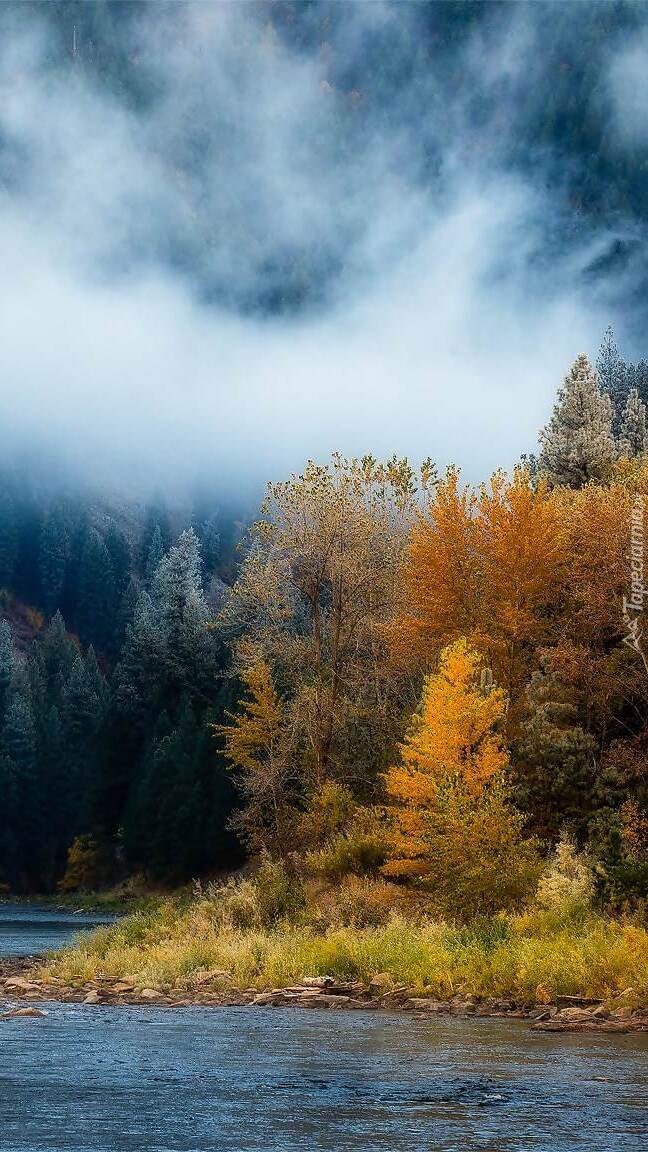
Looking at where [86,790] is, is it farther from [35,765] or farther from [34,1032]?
[34,1032]

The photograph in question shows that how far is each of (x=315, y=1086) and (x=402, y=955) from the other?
54.7 feet

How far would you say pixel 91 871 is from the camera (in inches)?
4990

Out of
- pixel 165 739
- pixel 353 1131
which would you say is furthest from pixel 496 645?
pixel 165 739

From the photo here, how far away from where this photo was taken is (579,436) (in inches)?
3452

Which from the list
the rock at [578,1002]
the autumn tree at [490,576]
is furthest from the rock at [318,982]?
the autumn tree at [490,576]

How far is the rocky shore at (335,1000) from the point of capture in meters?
29.1

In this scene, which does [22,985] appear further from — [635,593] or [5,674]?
[5,674]

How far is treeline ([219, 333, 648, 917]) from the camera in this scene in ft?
144

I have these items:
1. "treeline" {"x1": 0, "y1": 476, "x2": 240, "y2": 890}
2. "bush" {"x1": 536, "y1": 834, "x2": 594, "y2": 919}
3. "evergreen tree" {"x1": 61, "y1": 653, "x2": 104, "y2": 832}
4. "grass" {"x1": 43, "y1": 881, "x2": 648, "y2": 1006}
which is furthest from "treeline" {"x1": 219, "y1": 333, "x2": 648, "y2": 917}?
"evergreen tree" {"x1": 61, "y1": 653, "x2": 104, "y2": 832}

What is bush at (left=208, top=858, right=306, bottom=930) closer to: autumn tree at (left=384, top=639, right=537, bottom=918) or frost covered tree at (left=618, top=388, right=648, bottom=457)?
autumn tree at (left=384, top=639, right=537, bottom=918)

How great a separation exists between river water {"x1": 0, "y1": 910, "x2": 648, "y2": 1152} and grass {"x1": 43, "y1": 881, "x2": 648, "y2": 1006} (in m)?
3.99

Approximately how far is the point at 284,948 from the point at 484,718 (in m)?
10.4

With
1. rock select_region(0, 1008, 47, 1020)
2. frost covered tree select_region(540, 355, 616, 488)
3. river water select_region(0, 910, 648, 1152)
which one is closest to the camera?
river water select_region(0, 910, 648, 1152)

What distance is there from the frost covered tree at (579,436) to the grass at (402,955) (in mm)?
49243
